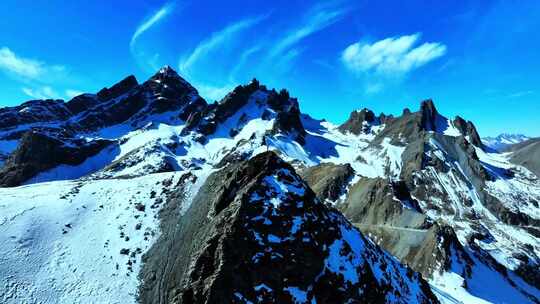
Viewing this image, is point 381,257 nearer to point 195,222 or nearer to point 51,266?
point 195,222

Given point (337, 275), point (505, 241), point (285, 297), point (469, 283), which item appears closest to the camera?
point (285, 297)

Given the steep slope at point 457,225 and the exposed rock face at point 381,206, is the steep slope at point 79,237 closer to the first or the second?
the steep slope at point 457,225

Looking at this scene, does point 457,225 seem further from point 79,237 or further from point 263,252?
point 79,237

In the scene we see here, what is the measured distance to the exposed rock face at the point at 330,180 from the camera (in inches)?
5428

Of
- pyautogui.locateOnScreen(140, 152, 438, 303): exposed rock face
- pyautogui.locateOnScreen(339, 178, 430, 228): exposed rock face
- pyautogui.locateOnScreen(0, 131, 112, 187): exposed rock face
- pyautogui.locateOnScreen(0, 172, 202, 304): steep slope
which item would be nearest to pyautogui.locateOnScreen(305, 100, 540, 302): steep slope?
pyautogui.locateOnScreen(339, 178, 430, 228): exposed rock face

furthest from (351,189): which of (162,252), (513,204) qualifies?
(162,252)

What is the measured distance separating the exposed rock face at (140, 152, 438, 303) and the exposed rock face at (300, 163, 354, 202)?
85845mm

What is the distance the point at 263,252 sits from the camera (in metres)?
38.3

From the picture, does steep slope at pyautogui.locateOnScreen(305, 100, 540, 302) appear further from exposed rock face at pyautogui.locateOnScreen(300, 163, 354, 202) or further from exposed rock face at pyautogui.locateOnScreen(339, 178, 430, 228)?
exposed rock face at pyautogui.locateOnScreen(300, 163, 354, 202)

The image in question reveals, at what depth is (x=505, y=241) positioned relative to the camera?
148m

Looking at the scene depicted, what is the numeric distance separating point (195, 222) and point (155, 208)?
6369 mm

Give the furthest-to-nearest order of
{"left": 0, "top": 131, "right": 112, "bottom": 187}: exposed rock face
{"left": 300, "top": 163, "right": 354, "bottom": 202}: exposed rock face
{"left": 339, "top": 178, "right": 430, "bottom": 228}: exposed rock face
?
{"left": 0, "top": 131, "right": 112, "bottom": 187}: exposed rock face, {"left": 300, "top": 163, "right": 354, "bottom": 202}: exposed rock face, {"left": 339, "top": 178, "right": 430, "bottom": 228}: exposed rock face

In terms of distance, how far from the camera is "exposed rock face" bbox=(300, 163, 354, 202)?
138 metres

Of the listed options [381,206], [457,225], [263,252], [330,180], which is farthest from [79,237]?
[457,225]
